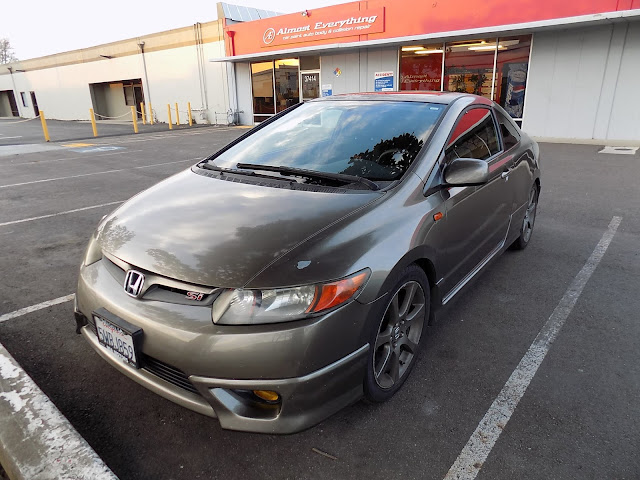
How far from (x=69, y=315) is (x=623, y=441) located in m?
3.61

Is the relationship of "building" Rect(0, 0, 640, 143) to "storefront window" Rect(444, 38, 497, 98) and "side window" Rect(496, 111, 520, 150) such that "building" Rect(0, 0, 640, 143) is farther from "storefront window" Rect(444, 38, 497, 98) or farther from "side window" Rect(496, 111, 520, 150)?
"side window" Rect(496, 111, 520, 150)

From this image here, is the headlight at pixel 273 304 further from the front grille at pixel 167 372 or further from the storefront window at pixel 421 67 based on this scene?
the storefront window at pixel 421 67

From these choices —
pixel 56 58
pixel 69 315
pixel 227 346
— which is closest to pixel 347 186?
pixel 227 346

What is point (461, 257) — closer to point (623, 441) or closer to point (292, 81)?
point (623, 441)

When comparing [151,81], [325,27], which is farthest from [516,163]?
[151,81]

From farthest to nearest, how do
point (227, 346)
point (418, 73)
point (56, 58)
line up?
point (56, 58)
point (418, 73)
point (227, 346)

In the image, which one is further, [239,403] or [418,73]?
[418,73]

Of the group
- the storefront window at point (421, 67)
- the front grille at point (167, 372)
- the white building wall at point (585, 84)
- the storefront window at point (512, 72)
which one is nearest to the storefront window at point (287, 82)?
the storefront window at point (421, 67)

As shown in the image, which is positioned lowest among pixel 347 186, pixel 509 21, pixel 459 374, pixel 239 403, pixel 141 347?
pixel 459 374

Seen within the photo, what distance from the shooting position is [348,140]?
10.1ft

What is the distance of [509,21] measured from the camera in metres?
12.6

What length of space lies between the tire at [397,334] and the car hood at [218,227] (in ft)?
1.67

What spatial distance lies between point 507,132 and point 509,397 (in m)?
2.55

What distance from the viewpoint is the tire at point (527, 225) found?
4535 mm
